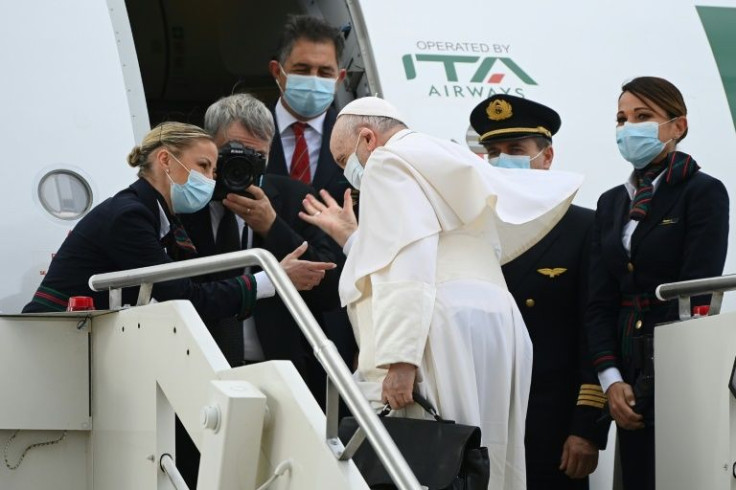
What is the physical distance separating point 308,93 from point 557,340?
58.1 inches

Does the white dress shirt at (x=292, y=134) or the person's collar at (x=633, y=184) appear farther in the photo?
the white dress shirt at (x=292, y=134)

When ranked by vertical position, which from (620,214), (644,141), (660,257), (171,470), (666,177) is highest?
(644,141)

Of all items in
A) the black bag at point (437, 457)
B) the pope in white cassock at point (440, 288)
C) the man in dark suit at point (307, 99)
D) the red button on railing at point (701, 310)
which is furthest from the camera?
the man in dark suit at point (307, 99)

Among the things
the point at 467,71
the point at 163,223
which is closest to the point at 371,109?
the point at 163,223

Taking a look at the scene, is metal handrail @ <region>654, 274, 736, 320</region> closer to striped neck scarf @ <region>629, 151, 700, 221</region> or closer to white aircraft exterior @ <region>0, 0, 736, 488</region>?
striped neck scarf @ <region>629, 151, 700, 221</region>

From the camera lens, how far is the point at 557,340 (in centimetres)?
459

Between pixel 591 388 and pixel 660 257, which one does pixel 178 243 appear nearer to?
pixel 591 388

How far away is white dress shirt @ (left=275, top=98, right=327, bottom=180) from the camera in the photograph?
5.24 m

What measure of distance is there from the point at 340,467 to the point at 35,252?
229 cm

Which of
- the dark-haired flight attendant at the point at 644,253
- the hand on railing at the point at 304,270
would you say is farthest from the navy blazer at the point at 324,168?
the dark-haired flight attendant at the point at 644,253

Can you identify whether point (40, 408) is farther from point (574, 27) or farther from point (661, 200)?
point (574, 27)

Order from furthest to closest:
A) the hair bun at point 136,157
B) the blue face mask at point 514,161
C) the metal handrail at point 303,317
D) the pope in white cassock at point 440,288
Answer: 1. the blue face mask at point 514,161
2. the hair bun at point 136,157
3. the pope in white cassock at point 440,288
4. the metal handrail at point 303,317

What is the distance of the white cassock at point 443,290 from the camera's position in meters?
3.53

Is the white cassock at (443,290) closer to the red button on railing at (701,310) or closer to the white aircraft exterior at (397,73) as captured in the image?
the red button on railing at (701,310)
